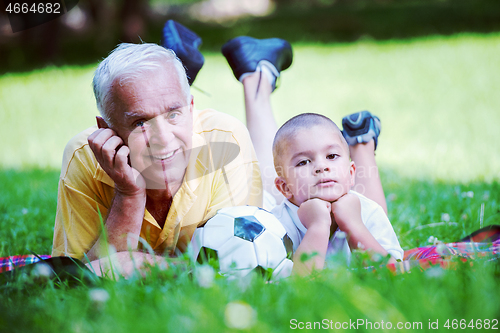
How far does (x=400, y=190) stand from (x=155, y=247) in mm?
2785

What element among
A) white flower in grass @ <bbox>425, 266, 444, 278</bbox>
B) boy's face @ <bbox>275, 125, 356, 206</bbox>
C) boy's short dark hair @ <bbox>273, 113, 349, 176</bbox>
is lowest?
white flower in grass @ <bbox>425, 266, 444, 278</bbox>

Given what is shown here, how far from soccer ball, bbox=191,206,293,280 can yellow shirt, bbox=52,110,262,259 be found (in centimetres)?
17

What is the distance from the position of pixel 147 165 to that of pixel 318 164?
93 centimetres

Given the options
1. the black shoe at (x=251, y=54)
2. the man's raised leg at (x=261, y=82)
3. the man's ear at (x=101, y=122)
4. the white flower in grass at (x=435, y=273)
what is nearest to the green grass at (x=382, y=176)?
the white flower in grass at (x=435, y=273)

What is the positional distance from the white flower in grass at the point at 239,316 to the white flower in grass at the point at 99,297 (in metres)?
0.48

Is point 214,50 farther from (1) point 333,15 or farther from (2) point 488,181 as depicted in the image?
(2) point 488,181

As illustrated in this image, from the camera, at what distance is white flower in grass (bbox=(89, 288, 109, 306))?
169 cm

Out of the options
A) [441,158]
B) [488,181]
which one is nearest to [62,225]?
[488,181]

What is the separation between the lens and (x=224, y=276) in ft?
6.39

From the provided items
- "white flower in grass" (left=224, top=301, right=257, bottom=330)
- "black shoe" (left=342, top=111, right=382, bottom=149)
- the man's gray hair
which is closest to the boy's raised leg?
"black shoe" (left=342, top=111, right=382, bottom=149)

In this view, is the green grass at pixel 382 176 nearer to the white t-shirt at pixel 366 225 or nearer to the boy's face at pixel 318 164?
the white t-shirt at pixel 366 225

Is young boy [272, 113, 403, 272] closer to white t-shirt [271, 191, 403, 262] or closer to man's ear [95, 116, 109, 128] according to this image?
white t-shirt [271, 191, 403, 262]

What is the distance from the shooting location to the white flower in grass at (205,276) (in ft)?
5.79

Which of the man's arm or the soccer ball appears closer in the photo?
the soccer ball
